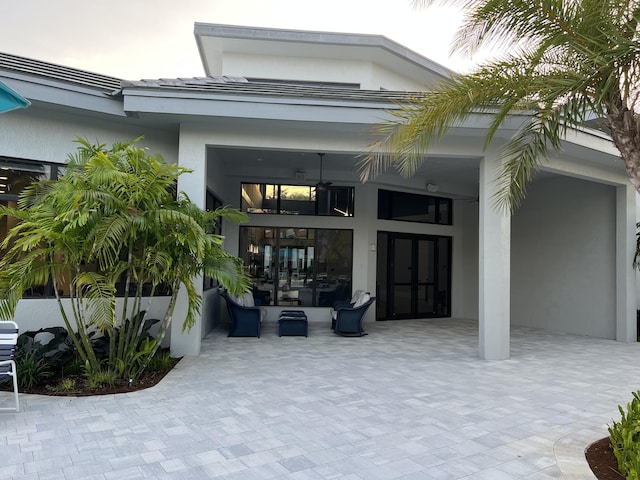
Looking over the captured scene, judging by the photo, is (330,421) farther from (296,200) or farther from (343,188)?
(343,188)

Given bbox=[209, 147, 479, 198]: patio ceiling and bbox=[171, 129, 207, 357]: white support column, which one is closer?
bbox=[171, 129, 207, 357]: white support column

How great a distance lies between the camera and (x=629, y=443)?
10.1ft

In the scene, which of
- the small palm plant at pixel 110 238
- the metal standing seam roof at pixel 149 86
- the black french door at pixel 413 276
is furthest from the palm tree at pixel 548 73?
the black french door at pixel 413 276

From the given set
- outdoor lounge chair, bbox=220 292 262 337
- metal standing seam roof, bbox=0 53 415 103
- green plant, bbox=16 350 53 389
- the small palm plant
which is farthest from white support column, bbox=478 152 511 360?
green plant, bbox=16 350 53 389

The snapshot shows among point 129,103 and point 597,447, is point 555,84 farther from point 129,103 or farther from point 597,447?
point 129,103

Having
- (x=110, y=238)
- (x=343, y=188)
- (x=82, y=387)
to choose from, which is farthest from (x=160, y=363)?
(x=343, y=188)

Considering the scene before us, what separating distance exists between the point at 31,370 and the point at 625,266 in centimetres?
1118

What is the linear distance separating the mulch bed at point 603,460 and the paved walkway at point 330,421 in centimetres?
9

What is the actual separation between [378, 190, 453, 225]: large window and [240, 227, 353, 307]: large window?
144 cm

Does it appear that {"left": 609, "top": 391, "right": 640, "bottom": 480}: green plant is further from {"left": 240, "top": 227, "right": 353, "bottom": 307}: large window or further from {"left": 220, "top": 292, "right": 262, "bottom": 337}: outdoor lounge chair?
{"left": 240, "top": 227, "right": 353, "bottom": 307}: large window

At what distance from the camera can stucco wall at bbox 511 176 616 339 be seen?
407 inches

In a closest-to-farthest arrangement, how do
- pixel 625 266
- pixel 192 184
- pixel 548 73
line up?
1. pixel 548 73
2. pixel 192 184
3. pixel 625 266

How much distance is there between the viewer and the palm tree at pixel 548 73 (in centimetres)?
365

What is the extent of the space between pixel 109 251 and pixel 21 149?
8.92 feet
